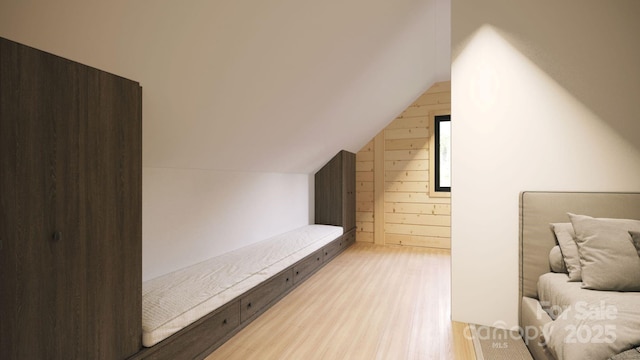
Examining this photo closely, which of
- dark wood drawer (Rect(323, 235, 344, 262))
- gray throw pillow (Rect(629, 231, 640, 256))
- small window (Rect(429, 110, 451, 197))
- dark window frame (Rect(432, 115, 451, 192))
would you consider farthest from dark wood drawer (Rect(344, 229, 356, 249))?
gray throw pillow (Rect(629, 231, 640, 256))

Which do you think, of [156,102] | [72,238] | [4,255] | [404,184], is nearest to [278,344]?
[72,238]

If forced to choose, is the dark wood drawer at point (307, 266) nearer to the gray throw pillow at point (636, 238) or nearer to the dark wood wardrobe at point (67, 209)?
the dark wood wardrobe at point (67, 209)

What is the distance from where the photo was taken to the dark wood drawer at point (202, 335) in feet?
5.16

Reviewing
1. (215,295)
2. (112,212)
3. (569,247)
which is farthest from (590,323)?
(112,212)

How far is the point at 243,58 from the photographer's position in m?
1.79

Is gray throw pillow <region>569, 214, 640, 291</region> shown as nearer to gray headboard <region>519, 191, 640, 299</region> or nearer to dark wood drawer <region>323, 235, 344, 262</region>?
gray headboard <region>519, 191, 640, 299</region>

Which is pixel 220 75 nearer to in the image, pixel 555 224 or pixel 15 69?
pixel 15 69

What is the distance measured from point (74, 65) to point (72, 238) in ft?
2.20

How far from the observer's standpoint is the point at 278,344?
1.98 meters

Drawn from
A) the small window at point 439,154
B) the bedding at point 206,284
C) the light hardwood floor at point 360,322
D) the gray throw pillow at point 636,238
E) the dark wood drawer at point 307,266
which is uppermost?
the small window at point 439,154

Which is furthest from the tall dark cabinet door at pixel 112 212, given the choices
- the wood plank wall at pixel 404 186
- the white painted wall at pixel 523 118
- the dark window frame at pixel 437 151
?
the dark window frame at pixel 437 151

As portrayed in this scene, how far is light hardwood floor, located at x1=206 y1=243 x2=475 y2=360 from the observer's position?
1.89 meters

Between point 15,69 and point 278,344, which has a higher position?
point 15,69

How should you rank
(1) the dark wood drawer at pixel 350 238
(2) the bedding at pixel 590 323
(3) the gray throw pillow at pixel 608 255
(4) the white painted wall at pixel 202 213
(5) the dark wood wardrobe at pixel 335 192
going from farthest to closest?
1. (1) the dark wood drawer at pixel 350 238
2. (5) the dark wood wardrobe at pixel 335 192
3. (4) the white painted wall at pixel 202 213
4. (3) the gray throw pillow at pixel 608 255
5. (2) the bedding at pixel 590 323
